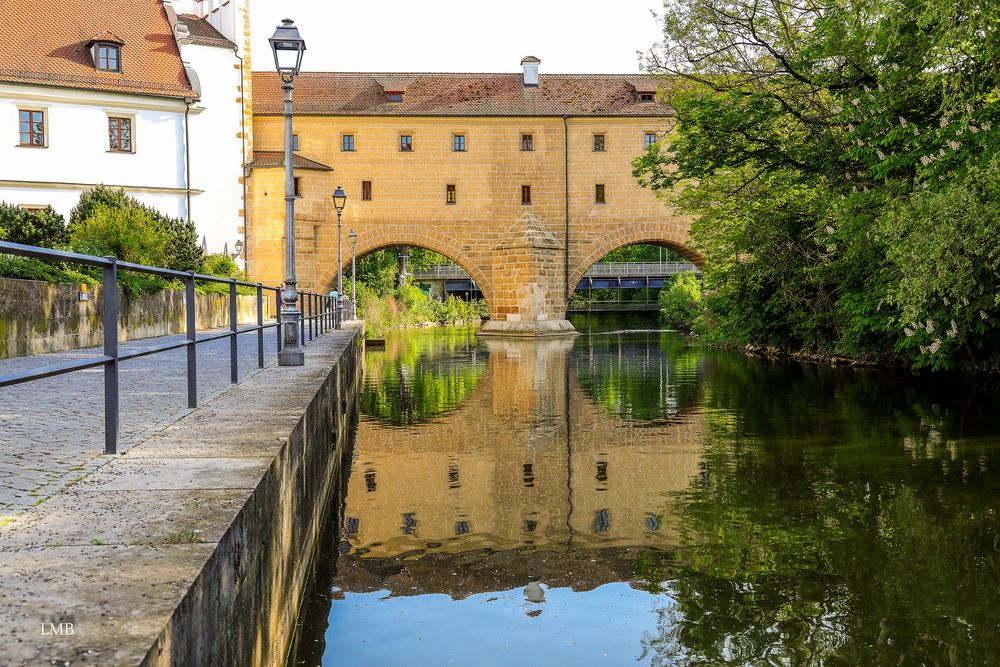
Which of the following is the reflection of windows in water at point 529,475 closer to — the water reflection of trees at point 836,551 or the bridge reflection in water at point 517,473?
the bridge reflection in water at point 517,473

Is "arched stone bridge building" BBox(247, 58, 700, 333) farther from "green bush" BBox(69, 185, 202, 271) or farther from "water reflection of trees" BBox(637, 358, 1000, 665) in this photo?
"water reflection of trees" BBox(637, 358, 1000, 665)

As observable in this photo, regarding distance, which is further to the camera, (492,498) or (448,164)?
(448,164)

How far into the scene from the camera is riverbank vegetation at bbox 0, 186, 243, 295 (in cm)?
1312

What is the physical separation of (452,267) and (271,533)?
6372 centimetres

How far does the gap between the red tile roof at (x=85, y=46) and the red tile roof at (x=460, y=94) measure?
488cm

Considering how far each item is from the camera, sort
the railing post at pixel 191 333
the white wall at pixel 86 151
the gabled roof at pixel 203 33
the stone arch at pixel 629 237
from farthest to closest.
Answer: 1. the stone arch at pixel 629 237
2. the gabled roof at pixel 203 33
3. the white wall at pixel 86 151
4. the railing post at pixel 191 333

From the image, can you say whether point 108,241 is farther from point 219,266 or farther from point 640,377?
point 640,377

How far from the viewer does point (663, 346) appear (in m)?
29.5

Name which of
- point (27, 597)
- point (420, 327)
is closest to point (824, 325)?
point (27, 597)

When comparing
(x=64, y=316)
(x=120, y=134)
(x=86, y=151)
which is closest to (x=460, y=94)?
(x=120, y=134)

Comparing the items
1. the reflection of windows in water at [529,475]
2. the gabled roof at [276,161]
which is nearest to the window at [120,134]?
the gabled roof at [276,161]

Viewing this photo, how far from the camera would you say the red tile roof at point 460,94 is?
38.8 m

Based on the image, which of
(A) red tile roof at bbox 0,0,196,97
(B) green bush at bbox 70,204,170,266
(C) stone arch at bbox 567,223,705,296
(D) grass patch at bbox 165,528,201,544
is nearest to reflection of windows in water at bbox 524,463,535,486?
(D) grass patch at bbox 165,528,201,544

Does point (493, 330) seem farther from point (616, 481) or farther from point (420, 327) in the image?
point (616, 481)
